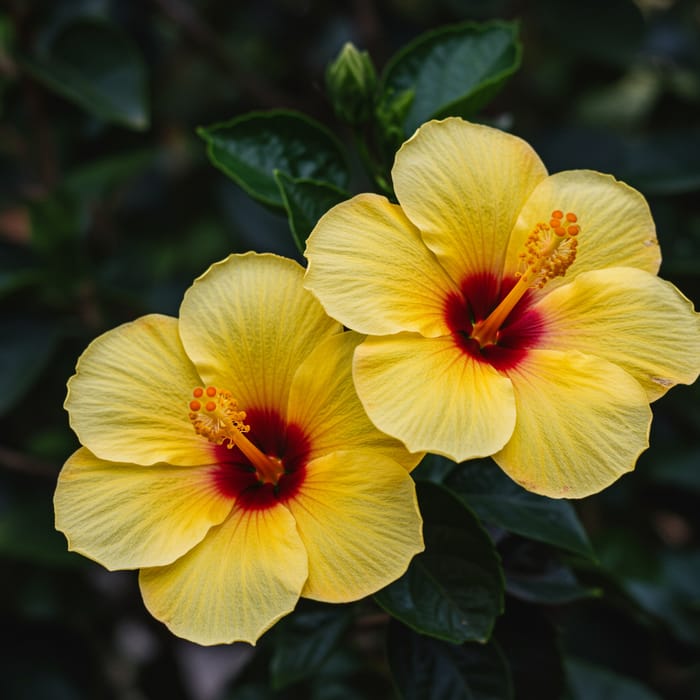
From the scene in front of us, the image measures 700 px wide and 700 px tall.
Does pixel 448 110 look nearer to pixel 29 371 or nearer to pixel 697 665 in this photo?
pixel 29 371

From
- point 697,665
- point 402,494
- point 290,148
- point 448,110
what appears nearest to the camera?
point 402,494

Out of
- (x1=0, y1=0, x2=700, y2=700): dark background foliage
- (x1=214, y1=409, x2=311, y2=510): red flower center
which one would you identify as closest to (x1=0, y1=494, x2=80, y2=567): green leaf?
(x1=0, y1=0, x2=700, y2=700): dark background foliage

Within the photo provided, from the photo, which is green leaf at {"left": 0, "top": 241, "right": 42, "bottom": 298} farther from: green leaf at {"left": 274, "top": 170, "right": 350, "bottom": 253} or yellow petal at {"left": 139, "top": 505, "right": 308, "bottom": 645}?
yellow petal at {"left": 139, "top": 505, "right": 308, "bottom": 645}

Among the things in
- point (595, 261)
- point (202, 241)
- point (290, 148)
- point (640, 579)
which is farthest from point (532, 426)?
point (202, 241)

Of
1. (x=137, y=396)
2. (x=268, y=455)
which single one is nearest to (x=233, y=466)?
(x=268, y=455)

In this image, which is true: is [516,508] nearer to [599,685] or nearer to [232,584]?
[232,584]
